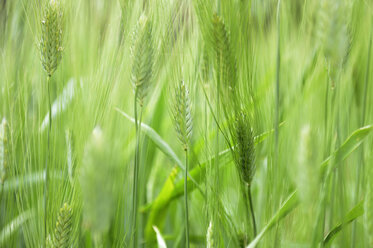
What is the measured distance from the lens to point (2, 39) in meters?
0.79

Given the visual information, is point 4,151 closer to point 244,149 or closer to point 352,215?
point 244,149

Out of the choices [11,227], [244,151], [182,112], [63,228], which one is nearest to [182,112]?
[182,112]

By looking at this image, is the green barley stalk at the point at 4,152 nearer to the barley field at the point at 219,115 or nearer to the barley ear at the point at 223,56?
the barley field at the point at 219,115

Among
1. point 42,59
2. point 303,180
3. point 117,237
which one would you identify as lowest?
point 117,237

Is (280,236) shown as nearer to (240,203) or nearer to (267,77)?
(240,203)

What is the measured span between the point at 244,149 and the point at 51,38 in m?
0.31

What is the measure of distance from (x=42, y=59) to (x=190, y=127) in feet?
0.75

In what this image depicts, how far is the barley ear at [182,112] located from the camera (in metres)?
0.54

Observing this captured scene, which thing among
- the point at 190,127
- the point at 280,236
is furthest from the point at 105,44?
the point at 280,236

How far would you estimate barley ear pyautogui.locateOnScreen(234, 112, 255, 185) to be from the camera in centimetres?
51

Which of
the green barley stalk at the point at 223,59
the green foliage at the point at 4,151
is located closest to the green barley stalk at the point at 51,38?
the green foliage at the point at 4,151

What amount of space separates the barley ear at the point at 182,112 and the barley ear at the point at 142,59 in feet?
0.15

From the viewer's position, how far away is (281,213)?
48 cm

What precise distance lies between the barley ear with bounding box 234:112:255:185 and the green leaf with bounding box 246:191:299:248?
0.18 ft
